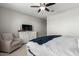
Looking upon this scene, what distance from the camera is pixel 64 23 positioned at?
1424mm

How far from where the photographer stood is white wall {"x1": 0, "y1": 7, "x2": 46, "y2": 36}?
136 centimetres

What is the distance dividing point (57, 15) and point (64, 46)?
0.54 metres

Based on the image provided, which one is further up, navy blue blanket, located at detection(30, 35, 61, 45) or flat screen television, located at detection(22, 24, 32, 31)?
flat screen television, located at detection(22, 24, 32, 31)

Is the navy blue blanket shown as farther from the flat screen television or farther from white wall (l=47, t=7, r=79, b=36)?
the flat screen television

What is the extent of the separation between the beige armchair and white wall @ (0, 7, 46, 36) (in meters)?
0.13

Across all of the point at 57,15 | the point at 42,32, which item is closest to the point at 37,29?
the point at 42,32

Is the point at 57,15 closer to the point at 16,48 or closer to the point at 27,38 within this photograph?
the point at 27,38

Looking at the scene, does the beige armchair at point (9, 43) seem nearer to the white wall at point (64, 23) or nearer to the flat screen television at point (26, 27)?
the flat screen television at point (26, 27)

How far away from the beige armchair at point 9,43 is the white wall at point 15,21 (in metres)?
0.13

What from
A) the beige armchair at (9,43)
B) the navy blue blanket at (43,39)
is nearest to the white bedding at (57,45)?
the navy blue blanket at (43,39)

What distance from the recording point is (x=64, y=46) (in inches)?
52.4

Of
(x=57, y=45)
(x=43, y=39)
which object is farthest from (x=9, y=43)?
(x=57, y=45)

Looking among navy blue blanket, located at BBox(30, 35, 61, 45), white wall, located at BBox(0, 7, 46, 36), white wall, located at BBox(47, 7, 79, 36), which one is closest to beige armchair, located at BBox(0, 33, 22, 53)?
white wall, located at BBox(0, 7, 46, 36)

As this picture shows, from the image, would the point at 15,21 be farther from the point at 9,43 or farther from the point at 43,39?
the point at 43,39
